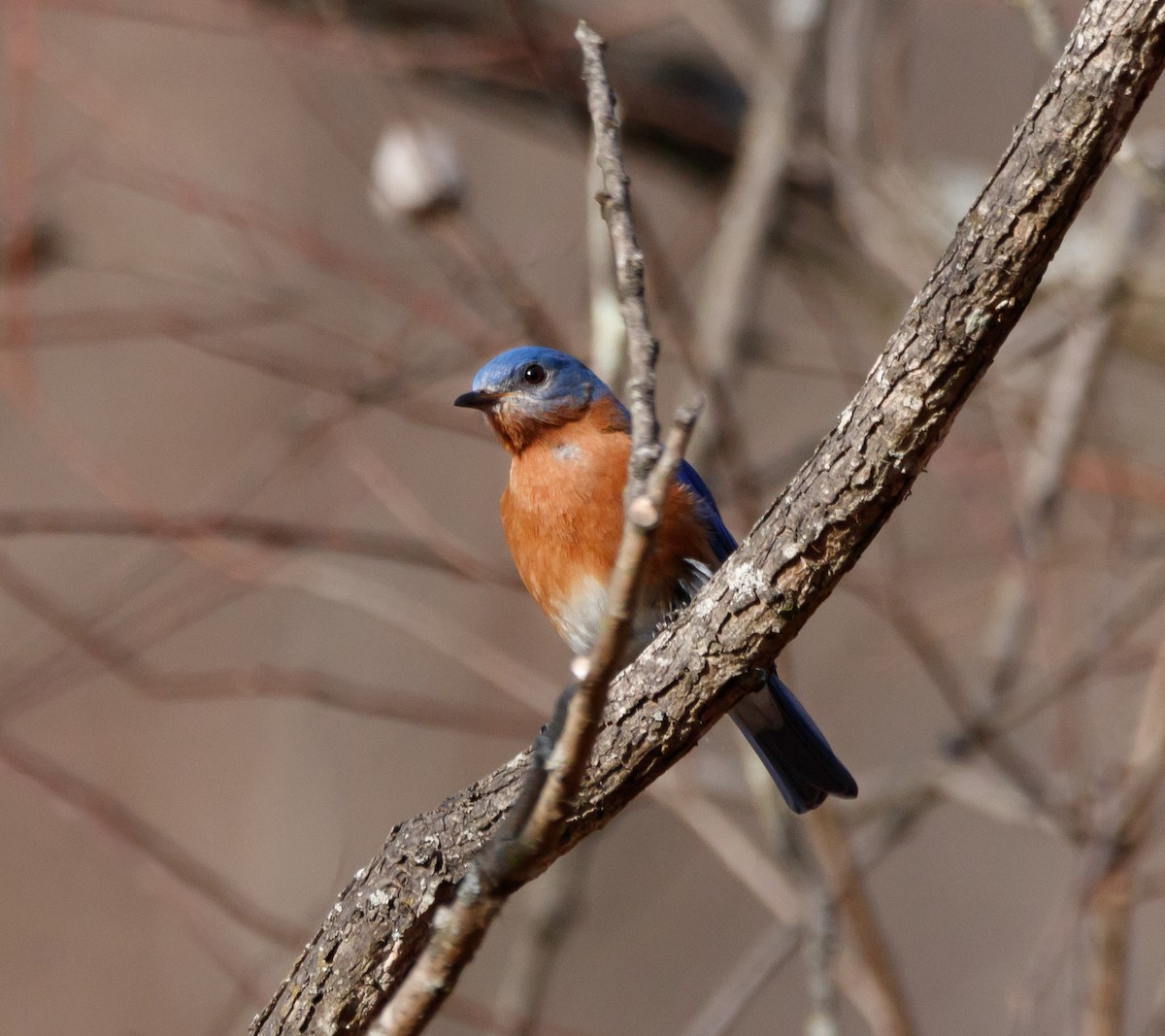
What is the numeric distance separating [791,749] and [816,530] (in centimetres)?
186

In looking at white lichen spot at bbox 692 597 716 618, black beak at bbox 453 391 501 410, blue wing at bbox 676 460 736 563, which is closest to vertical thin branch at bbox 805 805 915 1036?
blue wing at bbox 676 460 736 563

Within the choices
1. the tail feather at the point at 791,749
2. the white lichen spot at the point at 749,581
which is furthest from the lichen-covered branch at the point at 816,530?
the tail feather at the point at 791,749

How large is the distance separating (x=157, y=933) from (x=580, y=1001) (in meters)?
2.50

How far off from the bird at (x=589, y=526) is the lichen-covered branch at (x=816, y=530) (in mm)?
1310

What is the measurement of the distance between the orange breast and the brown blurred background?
1.36 feet

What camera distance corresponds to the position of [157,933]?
8.00 m

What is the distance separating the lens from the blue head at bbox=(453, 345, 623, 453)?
402 cm

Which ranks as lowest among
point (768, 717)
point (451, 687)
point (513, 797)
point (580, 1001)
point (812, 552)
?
point (812, 552)

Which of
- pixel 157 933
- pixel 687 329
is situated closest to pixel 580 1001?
pixel 157 933

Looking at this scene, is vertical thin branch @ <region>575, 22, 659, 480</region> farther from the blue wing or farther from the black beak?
the black beak

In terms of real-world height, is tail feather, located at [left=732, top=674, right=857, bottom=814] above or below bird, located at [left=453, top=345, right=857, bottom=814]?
below

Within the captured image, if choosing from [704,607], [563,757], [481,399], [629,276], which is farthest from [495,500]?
[563,757]

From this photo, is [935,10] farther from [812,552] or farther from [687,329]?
[812,552]

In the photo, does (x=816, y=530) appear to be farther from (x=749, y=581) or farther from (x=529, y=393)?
(x=529, y=393)
